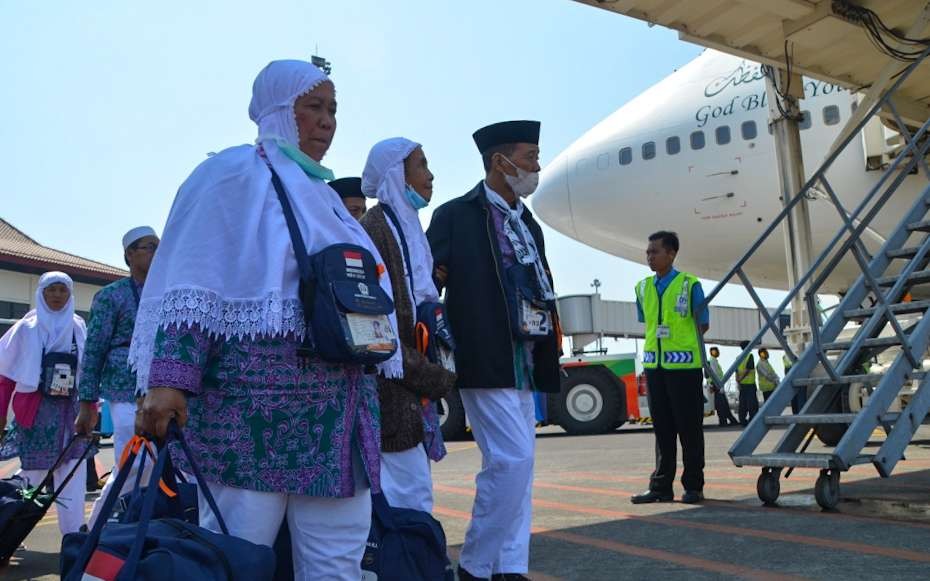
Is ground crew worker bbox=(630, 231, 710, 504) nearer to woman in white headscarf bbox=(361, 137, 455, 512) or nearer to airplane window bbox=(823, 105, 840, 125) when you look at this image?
woman in white headscarf bbox=(361, 137, 455, 512)

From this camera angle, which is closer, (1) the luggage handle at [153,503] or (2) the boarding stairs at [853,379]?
(1) the luggage handle at [153,503]

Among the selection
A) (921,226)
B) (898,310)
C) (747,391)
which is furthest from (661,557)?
(747,391)

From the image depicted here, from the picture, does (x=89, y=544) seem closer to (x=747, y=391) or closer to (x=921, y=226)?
(x=921, y=226)

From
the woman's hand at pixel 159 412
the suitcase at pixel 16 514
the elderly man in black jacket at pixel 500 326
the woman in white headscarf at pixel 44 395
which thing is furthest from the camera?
the woman in white headscarf at pixel 44 395

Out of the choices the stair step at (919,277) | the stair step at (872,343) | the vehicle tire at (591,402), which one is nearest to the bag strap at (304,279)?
the stair step at (872,343)

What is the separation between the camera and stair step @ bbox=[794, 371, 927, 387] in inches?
218

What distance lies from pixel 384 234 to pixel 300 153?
3.50 ft

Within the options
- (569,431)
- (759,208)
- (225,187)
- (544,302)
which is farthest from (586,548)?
(569,431)

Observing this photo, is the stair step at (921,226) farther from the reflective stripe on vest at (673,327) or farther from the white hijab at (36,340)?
the white hijab at (36,340)

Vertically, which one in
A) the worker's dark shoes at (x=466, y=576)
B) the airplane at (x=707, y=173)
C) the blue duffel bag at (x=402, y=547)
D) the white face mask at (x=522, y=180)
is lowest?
the worker's dark shoes at (x=466, y=576)

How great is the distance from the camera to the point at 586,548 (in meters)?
4.47

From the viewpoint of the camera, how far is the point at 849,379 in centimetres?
572

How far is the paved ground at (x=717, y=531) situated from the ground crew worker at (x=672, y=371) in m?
0.23

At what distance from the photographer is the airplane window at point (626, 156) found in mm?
14862
